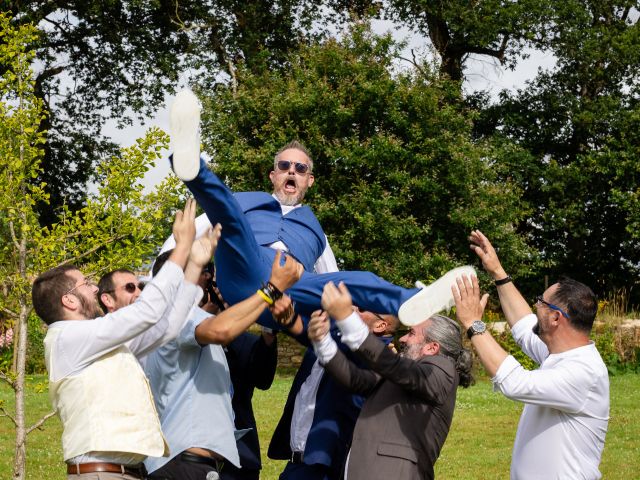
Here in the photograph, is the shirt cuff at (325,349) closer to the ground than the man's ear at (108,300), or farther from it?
closer to the ground

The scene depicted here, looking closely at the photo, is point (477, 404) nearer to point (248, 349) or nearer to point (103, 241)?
point (103, 241)

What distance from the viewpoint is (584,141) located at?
28000 mm

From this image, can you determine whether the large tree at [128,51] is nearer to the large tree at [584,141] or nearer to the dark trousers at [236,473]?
the large tree at [584,141]

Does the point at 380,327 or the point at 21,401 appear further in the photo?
the point at 21,401

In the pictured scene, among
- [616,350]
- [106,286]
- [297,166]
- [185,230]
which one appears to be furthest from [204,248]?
[616,350]

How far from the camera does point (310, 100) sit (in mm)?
19141

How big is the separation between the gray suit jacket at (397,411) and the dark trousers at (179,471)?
72cm

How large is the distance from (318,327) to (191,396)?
2.40ft

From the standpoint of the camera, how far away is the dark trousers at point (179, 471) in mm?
4273

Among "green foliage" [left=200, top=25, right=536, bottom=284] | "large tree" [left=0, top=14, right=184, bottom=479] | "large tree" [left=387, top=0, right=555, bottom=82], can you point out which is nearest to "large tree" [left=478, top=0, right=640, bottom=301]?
"large tree" [left=387, top=0, right=555, bottom=82]

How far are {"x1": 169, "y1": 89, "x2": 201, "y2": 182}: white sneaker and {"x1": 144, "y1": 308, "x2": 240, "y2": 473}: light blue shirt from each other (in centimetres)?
83

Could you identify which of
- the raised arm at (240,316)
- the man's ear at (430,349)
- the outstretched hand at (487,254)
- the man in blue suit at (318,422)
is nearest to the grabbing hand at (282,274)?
the raised arm at (240,316)

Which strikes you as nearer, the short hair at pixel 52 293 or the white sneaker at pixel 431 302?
the short hair at pixel 52 293

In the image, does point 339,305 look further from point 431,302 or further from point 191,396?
point 191,396
